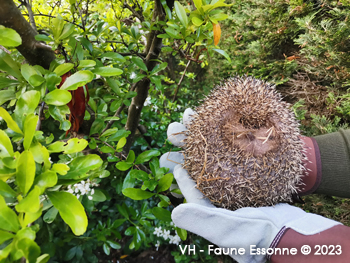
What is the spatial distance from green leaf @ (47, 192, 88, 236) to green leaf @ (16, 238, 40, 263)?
0.06 m

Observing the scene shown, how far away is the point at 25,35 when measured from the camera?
0.60 meters

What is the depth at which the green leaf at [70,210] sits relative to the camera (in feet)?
1.21

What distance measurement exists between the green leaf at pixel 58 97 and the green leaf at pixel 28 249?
0.90 ft

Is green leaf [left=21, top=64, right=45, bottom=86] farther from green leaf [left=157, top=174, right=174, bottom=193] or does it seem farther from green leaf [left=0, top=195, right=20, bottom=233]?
green leaf [left=157, top=174, right=174, bottom=193]

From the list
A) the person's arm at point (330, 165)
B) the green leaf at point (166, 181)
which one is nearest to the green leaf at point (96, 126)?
the green leaf at point (166, 181)

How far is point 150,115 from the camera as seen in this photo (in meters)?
1.71

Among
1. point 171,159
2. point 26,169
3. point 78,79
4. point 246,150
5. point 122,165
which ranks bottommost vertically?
point 171,159

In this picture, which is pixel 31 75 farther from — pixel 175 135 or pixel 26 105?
pixel 175 135

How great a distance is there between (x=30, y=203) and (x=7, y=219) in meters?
0.05

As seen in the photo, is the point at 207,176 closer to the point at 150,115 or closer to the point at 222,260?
the point at 150,115

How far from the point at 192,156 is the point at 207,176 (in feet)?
0.38

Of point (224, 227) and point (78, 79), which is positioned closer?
point (78, 79)

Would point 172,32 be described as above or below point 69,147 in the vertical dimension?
above

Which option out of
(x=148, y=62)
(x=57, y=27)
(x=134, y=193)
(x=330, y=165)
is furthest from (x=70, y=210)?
(x=330, y=165)
